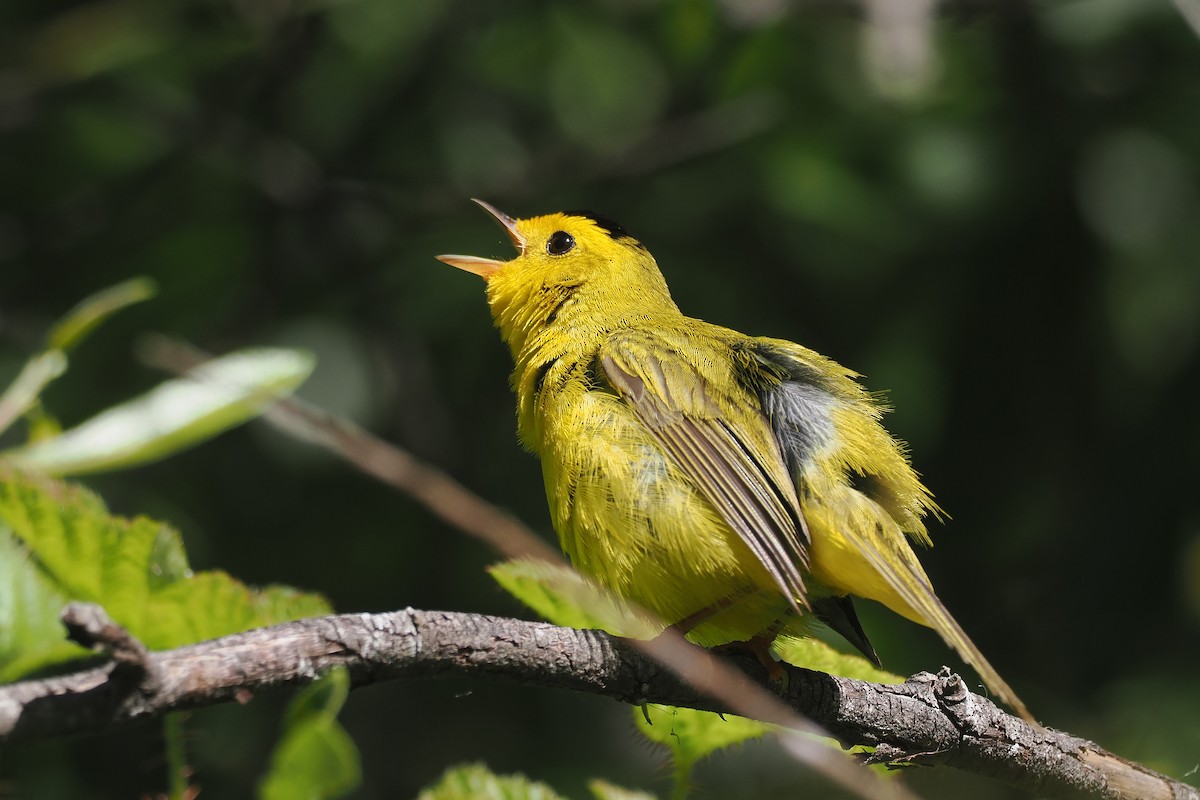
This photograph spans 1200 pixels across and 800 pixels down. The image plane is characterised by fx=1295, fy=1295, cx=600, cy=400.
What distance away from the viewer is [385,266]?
6168 millimetres

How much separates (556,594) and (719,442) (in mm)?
958

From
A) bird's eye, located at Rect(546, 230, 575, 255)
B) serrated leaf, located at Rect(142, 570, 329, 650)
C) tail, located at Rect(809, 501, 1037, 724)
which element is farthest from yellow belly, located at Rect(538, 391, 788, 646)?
bird's eye, located at Rect(546, 230, 575, 255)

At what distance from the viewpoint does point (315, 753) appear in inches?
56.1

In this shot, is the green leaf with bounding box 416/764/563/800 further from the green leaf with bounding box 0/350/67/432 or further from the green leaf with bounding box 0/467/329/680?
the green leaf with bounding box 0/350/67/432

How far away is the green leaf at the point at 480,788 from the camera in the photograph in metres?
2.34

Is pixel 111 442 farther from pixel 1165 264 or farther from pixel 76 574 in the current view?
pixel 1165 264

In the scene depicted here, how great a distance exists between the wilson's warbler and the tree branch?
0.15 metres

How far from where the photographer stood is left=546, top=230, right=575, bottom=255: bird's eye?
429 cm

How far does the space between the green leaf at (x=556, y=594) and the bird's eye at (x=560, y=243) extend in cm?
183

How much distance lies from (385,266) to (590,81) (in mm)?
1306

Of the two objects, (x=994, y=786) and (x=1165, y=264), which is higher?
(x=1165, y=264)

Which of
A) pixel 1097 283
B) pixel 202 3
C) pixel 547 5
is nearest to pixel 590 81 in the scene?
pixel 547 5

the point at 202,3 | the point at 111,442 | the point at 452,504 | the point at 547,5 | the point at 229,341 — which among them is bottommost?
the point at 452,504

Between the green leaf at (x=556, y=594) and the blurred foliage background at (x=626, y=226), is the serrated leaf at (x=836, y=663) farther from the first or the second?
the blurred foliage background at (x=626, y=226)
